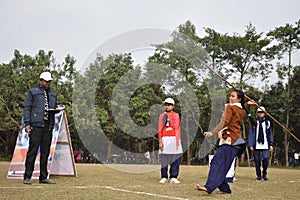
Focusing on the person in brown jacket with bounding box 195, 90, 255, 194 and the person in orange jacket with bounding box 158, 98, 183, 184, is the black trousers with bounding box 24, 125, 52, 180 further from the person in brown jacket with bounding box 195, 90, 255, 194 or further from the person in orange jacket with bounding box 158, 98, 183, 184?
the person in brown jacket with bounding box 195, 90, 255, 194

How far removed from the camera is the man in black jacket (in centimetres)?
822

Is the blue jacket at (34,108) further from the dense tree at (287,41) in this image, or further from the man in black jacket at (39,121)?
the dense tree at (287,41)

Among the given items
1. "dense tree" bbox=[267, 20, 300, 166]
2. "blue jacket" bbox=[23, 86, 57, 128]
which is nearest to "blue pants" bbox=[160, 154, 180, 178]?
"blue jacket" bbox=[23, 86, 57, 128]

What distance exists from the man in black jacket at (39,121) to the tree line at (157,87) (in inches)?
499

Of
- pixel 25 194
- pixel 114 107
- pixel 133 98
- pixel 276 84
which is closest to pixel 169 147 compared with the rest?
pixel 25 194

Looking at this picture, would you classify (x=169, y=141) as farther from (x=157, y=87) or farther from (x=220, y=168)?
(x=157, y=87)

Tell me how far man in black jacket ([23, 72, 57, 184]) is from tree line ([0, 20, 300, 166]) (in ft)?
41.6

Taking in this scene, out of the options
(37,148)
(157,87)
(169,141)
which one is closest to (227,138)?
(169,141)

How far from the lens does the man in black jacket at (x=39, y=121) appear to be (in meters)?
8.22

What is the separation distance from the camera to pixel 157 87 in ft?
87.9

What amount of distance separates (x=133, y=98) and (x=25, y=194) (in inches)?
740

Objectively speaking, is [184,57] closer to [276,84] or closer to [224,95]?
[224,95]

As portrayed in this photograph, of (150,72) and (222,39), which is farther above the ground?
(222,39)

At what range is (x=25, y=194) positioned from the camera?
6.21 meters
